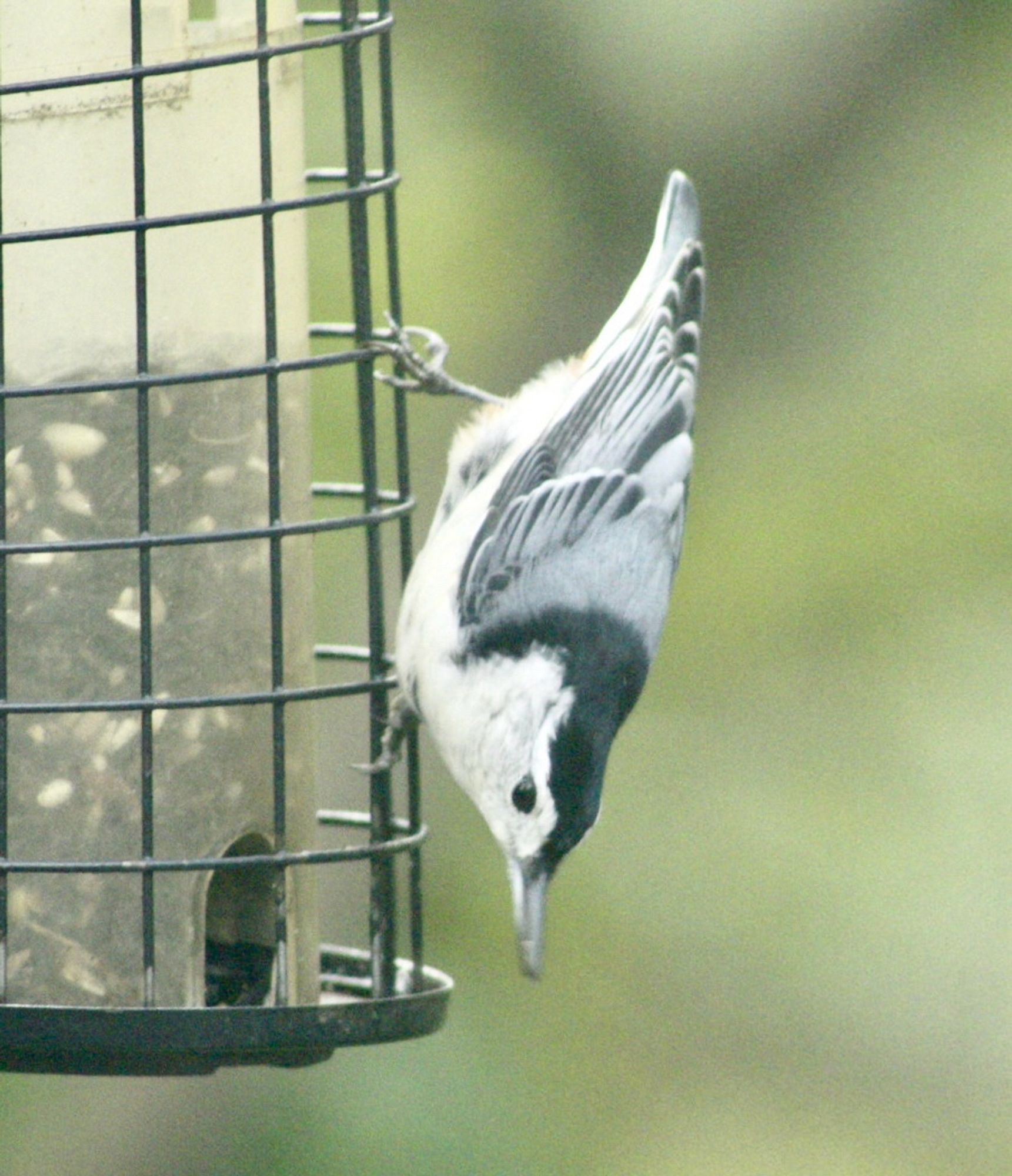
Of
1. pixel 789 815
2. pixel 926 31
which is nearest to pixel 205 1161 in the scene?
pixel 789 815

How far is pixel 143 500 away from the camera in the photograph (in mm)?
2906

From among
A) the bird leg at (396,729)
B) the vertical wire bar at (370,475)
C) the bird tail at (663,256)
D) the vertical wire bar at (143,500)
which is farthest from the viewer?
the bird tail at (663,256)

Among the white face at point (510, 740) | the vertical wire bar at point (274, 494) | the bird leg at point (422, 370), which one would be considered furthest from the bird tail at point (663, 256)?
the vertical wire bar at point (274, 494)

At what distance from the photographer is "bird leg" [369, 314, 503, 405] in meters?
3.43

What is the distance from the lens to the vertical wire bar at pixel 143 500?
2.84m

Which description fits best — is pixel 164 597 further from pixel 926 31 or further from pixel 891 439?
pixel 926 31

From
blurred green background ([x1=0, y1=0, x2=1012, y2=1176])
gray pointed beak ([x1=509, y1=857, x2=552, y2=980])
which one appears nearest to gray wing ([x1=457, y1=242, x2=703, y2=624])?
gray pointed beak ([x1=509, y1=857, x2=552, y2=980])

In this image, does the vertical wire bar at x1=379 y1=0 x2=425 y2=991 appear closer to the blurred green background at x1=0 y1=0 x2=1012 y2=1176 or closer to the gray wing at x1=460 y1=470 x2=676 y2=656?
the gray wing at x1=460 y1=470 x2=676 y2=656

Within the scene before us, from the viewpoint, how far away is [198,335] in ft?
10.1

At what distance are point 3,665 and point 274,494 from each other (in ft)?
1.41

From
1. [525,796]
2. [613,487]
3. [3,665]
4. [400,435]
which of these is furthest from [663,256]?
[3,665]

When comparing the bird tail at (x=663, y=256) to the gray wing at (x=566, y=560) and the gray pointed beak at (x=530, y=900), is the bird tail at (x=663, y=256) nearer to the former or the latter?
the gray wing at (x=566, y=560)

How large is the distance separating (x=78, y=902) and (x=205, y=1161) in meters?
1.85

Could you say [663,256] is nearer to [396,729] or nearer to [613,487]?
[613,487]
